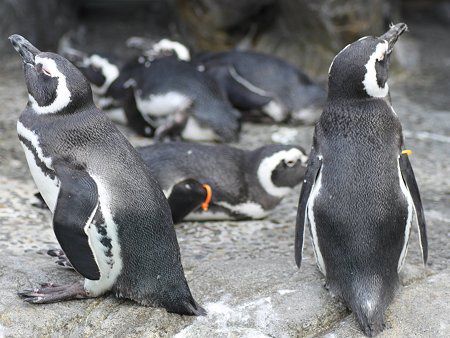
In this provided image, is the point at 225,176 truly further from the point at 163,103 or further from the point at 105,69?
the point at 105,69

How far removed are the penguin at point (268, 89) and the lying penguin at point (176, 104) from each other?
20 centimetres

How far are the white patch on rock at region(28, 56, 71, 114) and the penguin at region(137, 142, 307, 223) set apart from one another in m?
1.03

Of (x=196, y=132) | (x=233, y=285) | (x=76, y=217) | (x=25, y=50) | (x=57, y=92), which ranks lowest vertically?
(x=196, y=132)

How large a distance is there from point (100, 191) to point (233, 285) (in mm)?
726

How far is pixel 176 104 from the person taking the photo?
5.55m

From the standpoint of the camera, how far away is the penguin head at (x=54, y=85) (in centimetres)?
329

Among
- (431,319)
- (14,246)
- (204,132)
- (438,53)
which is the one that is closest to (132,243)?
(14,246)

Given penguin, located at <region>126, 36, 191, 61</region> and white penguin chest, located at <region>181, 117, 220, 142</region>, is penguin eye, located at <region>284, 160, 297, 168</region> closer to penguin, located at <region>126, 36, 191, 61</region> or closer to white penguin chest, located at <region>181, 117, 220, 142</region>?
white penguin chest, located at <region>181, 117, 220, 142</region>

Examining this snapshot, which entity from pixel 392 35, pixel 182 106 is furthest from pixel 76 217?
pixel 182 106

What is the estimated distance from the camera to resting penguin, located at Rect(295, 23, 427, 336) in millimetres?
3316

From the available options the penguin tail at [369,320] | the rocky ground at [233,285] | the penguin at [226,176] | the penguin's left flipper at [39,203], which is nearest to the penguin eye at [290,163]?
the penguin at [226,176]

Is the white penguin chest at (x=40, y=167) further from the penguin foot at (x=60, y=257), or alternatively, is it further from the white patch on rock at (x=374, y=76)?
the white patch on rock at (x=374, y=76)

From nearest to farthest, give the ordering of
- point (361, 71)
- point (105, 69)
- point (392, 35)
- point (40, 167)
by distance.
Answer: point (40, 167) < point (361, 71) < point (392, 35) < point (105, 69)

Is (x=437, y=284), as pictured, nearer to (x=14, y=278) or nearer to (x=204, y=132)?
(x=14, y=278)
